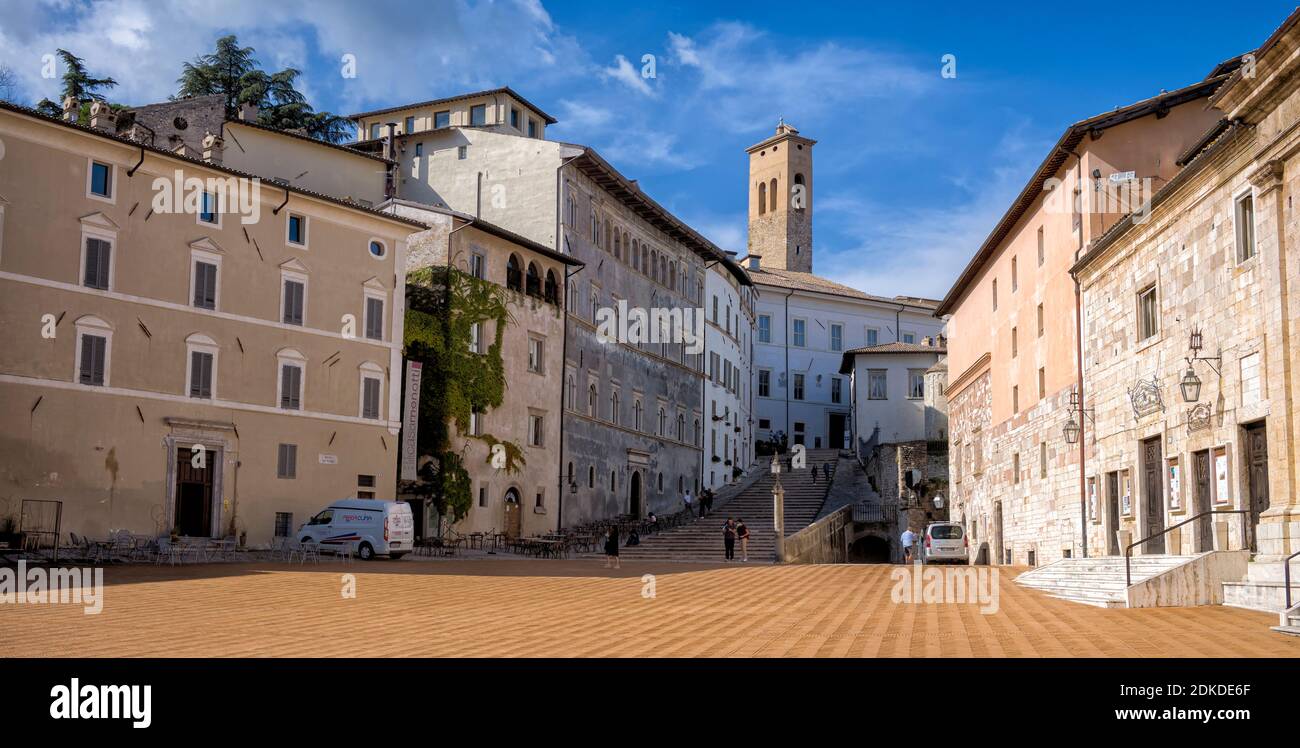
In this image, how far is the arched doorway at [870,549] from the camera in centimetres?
5575

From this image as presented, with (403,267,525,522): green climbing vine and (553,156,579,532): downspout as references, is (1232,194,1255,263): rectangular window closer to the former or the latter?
(403,267,525,522): green climbing vine

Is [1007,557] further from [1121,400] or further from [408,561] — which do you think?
[408,561]

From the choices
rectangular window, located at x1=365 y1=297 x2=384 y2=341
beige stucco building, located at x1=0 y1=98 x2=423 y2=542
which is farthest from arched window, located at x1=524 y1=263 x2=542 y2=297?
rectangular window, located at x1=365 y1=297 x2=384 y2=341

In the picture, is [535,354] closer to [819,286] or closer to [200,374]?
[200,374]

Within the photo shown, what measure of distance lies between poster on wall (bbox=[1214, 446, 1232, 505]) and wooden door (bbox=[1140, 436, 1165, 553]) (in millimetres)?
3149

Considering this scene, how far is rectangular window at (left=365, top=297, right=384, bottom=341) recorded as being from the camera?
40.2 metres

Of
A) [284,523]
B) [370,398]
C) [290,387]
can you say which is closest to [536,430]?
[370,398]

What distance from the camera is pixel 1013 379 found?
39.8m

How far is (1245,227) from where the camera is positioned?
2106 centimetres

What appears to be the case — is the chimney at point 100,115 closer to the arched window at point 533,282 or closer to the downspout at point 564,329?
the arched window at point 533,282

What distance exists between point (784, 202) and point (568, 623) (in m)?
90.8

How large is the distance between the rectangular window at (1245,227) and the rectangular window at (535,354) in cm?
2940

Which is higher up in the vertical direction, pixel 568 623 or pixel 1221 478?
pixel 1221 478
